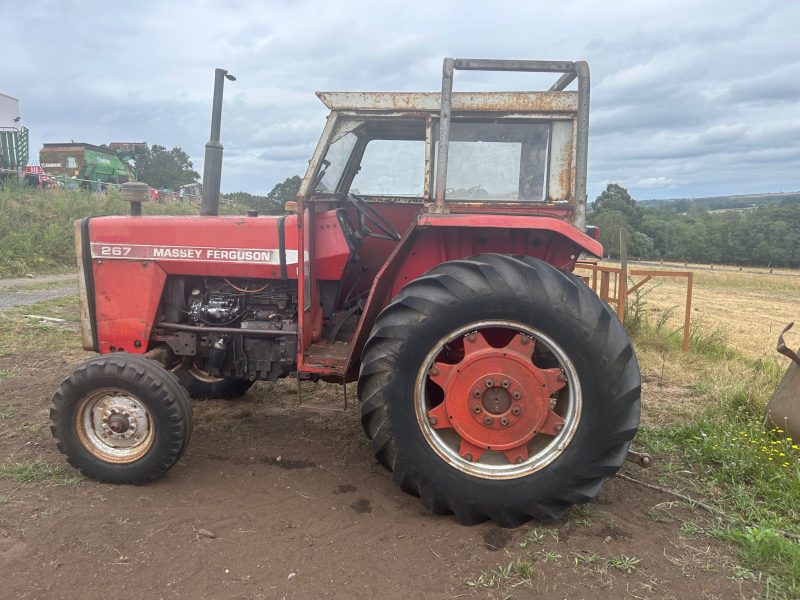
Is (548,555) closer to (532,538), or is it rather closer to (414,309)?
(532,538)

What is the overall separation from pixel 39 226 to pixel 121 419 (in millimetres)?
12847

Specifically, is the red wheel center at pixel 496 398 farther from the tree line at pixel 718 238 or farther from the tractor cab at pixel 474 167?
the tree line at pixel 718 238

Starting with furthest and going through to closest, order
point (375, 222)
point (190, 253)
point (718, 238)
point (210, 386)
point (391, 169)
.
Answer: point (718, 238) < point (210, 386) < point (391, 169) < point (375, 222) < point (190, 253)

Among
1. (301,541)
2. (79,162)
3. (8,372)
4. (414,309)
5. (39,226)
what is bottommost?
(301,541)

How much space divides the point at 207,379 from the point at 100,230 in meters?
1.53

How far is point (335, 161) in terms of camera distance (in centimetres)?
348

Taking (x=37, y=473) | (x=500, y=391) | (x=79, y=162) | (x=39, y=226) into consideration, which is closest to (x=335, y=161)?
(x=500, y=391)

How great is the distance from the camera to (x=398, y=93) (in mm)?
3145

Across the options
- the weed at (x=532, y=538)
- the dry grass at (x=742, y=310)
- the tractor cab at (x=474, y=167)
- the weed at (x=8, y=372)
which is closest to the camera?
the weed at (x=532, y=538)

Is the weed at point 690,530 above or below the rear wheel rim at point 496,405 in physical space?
below

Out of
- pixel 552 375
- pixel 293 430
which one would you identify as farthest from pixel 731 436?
pixel 293 430

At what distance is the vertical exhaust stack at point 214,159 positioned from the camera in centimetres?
348

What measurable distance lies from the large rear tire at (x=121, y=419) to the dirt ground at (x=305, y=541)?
0.13 meters

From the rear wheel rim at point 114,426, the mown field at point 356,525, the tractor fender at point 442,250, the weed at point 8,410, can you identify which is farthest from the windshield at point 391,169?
the weed at point 8,410
